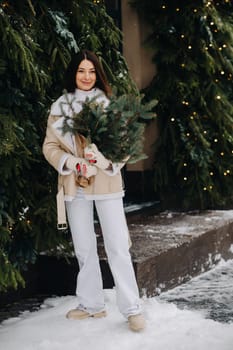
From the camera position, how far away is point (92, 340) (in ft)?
14.5

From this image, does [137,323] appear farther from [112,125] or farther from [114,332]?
[112,125]

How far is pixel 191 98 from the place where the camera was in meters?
7.61

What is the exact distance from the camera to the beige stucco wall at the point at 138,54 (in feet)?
25.5

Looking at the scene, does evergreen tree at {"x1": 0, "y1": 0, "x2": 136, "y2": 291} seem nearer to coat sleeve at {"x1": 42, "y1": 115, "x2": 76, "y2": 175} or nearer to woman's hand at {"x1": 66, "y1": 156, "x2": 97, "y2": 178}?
coat sleeve at {"x1": 42, "y1": 115, "x2": 76, "y2": 175}

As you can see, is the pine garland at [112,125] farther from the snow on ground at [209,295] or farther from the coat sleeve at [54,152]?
the snow on ground at [209,295]

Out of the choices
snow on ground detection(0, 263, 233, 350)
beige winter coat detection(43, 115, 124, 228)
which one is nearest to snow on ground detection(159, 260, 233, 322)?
snow on ground detection(0, 263, 233, 350)

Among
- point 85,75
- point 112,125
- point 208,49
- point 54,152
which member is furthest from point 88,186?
point 208,49

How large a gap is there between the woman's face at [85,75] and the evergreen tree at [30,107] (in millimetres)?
362

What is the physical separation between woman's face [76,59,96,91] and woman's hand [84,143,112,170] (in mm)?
450

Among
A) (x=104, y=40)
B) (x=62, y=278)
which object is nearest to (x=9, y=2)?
(x=104, y=40)

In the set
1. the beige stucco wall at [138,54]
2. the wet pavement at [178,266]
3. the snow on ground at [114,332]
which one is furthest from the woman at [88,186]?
the beige stucco wall at [138,54]

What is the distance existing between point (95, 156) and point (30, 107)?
31.6 inches

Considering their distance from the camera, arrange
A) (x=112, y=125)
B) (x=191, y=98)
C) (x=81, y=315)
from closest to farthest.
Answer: (x=112, y=125) < (x=81, y=315) < (x=191, y=98)

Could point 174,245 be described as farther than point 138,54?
No
